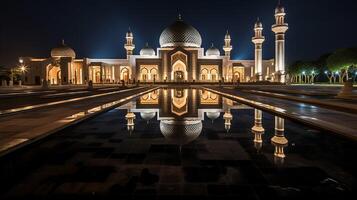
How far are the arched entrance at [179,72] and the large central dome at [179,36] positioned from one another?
3241 mm

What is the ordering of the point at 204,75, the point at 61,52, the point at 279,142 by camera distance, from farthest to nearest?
the point at 204,75 < the point at 61,52 < the point at 279,142

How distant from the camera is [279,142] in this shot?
174 inches

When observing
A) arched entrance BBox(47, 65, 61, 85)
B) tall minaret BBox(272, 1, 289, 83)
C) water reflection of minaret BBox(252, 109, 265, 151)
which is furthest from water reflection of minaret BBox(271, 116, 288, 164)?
arched entrance BBox(47, 65, 61, 85)

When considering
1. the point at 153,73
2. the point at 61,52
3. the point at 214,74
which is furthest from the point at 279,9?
the point at 61,52

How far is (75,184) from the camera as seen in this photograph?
2.70 m

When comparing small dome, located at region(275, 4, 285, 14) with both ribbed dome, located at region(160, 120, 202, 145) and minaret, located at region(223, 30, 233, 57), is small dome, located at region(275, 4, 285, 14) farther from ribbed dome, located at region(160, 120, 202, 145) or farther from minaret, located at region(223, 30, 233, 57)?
ribbed dome, located at region(160, 120, 202, 145)

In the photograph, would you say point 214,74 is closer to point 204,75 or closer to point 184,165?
point 204,75

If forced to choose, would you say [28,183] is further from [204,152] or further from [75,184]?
[204,152]

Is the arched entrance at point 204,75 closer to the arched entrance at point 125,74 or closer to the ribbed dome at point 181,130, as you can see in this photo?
the arched entrance at point 125,74

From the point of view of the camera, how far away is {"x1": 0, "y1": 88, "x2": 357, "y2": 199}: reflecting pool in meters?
2.56

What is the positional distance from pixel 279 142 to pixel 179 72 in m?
45.0

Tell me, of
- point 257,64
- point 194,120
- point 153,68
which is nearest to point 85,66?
point 153,68

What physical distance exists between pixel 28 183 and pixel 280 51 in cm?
4450

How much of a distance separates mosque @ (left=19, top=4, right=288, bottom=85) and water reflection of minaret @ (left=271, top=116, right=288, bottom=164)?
4087cm
